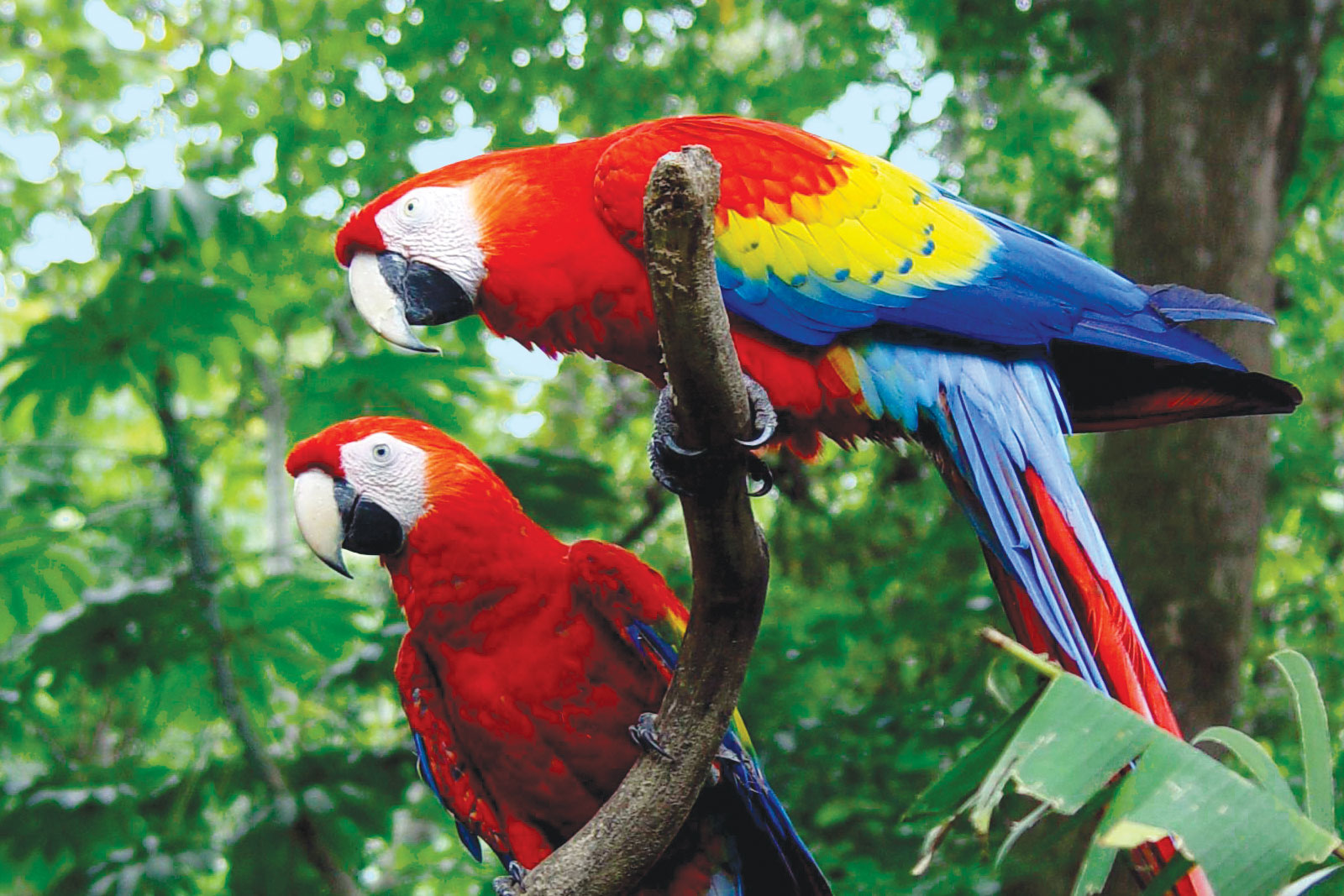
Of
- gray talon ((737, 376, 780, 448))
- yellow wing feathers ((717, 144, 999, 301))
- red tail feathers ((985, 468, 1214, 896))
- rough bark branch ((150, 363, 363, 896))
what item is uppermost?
yellow wing feathers ((717, 144, 999, 301))

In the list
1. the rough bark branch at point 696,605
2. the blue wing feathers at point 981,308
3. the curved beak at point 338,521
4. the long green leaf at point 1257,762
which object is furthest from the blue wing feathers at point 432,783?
the long green leaf at point 1257,762

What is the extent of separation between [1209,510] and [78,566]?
2699mm

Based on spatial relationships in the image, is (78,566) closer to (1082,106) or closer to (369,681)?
(369,681)

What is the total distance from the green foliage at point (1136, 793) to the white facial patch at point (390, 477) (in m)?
0.93

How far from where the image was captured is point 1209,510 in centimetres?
268

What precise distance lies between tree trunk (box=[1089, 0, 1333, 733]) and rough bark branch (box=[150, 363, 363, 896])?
2000 mm

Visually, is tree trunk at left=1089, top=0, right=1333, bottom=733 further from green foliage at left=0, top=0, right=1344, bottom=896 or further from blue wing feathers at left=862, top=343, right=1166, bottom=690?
blue wing feathers at left=862, top=343, right=1166, bottom=690

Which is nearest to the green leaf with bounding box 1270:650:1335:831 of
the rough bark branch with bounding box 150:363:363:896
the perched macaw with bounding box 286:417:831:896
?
the perched macaw with bounding box 286:417:831:896

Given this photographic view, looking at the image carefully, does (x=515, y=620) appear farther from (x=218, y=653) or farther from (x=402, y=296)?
(x=218, y=653)

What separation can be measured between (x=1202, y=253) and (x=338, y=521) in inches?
90.0

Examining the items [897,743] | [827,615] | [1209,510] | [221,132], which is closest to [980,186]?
[1209,510]

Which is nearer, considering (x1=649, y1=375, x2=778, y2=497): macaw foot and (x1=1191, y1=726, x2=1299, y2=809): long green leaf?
(x1=1191, y1=726, x2=1299, y2=809): long green leaf

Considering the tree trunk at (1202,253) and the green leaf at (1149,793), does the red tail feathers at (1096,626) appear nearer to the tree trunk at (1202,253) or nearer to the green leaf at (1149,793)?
the green leaf at (1149,793)

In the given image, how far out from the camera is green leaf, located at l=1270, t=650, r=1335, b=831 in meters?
0.81
